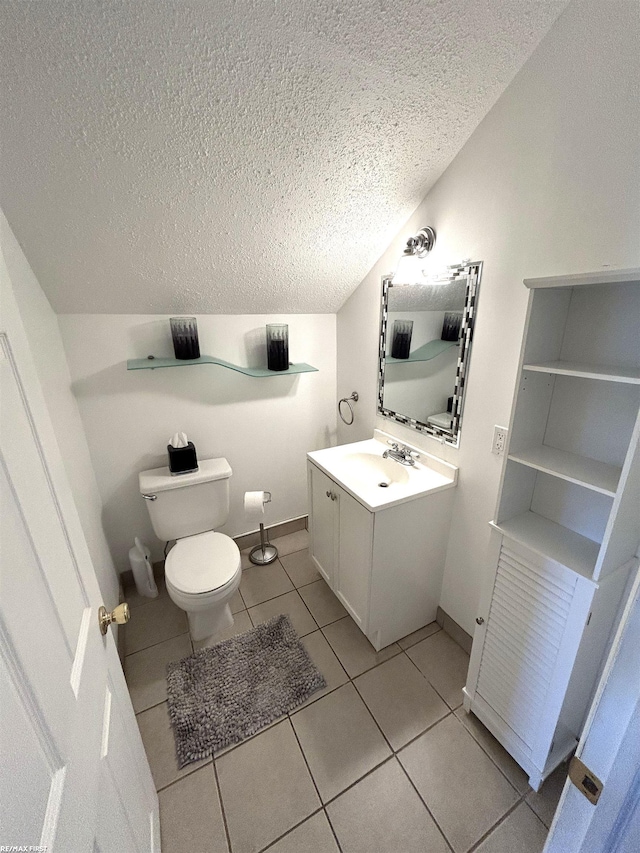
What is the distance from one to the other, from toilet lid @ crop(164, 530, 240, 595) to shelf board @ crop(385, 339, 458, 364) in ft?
4.32

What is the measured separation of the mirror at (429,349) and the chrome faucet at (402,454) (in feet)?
0.44

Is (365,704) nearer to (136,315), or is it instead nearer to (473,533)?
(473,533)

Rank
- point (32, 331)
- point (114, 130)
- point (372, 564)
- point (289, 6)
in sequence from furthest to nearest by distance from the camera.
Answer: point (372, 564) < point (32, 331) < point (114, 130) < point (289, 6)

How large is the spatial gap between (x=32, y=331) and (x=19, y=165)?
19.5 inches

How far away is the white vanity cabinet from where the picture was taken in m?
1.48

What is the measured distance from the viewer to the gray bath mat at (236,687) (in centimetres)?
137

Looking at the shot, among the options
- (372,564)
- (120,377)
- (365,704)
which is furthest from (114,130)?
(365,704)

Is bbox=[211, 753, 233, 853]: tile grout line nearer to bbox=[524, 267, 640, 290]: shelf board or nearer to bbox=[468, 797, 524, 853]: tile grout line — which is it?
bbox=[468, 797, 524, 853]: tile grout line

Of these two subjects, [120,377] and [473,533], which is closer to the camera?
[473,533]

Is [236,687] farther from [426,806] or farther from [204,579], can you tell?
[426,806]

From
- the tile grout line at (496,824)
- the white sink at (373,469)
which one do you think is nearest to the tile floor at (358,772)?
the tile grout line at (496,824)

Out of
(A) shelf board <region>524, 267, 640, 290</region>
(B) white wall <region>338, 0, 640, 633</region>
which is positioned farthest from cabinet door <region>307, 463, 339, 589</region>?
(A) shelf board <region>524, 267, 640, 290</region>

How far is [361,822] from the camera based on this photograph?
1140 mm

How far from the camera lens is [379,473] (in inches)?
72.9
